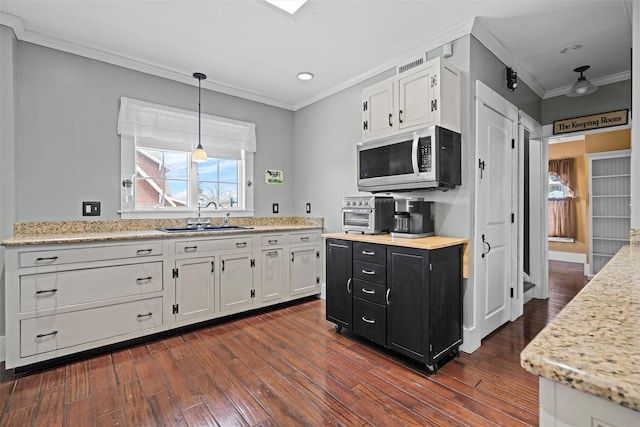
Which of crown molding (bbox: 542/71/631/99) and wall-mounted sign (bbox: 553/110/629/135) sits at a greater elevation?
crown molding (bbox: 542/71/631/99)

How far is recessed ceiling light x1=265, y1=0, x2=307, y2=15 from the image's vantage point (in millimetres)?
2207

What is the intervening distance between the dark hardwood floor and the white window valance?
2.07 metres

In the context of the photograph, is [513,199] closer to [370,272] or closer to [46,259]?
[370,272]

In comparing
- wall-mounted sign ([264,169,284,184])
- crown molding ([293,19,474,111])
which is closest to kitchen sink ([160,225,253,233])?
wall-mounted sign ([264,169,284,184])

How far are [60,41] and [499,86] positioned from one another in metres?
3.97

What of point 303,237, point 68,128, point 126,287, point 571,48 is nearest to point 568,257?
point 571,48

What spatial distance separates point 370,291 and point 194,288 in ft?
5.44

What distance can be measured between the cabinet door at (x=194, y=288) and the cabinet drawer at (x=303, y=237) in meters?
0.98

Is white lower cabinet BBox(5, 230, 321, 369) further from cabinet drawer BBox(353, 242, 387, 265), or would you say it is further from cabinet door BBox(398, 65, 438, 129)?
cabinet door BBox(398, 65, 438, 129)

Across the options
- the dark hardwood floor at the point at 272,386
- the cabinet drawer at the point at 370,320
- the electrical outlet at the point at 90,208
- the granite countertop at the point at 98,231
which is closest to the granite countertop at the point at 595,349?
the dark hardwood floor at the point at 272,386

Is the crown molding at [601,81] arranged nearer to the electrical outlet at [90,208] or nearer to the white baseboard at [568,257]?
the white baseboard at [568,257]

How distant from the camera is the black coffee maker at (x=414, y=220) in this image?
2533 mm

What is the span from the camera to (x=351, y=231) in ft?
9.61

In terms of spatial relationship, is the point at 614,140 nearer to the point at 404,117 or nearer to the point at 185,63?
the point at 404,117
